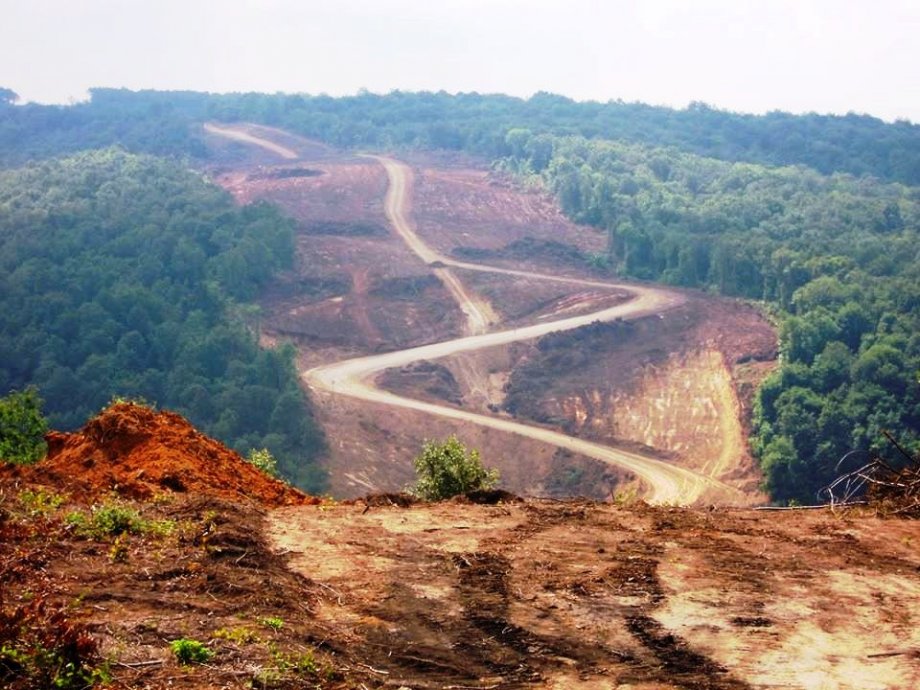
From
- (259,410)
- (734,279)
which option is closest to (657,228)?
(734,279)

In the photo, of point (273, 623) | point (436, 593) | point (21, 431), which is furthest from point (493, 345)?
point (273, 623)

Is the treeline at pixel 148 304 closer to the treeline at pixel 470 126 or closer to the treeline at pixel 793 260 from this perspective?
the treeline at pixel 793 260

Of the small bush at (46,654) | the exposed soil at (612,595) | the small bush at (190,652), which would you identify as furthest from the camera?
the exposed soil at (612,595)

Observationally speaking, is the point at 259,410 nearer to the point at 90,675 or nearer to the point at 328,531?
the point at 328,531

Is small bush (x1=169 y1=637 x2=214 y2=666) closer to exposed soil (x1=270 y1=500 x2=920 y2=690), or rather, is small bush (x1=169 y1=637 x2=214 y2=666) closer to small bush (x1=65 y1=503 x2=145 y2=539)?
exposed soil (x1=270 y1=500 x2=920 y2=690)

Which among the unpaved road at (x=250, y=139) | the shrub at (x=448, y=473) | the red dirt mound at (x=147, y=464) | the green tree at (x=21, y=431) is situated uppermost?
the unpaved road at (x=250, y=139)

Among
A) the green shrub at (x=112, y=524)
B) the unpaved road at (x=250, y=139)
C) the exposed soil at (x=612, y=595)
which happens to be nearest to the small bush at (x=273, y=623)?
the exposed soil at (x=612, y=595)

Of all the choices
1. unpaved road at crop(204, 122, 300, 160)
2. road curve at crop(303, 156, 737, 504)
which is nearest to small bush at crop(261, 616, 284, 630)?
road curve at crop(303, 156, 737, 504)
